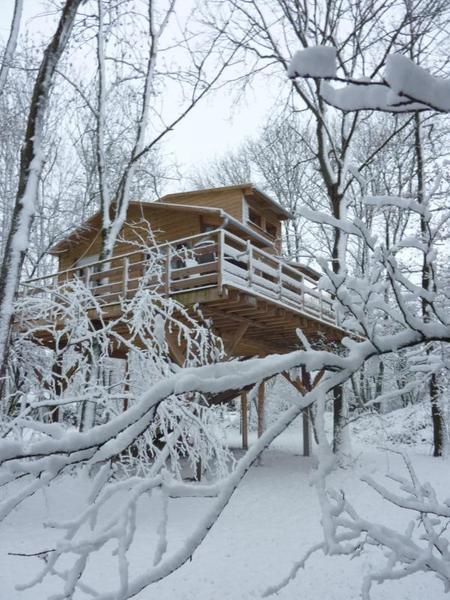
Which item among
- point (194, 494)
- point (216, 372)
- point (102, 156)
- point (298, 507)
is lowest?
point (298, 507)

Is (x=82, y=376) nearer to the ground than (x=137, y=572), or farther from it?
farther from it

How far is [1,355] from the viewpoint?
545cm

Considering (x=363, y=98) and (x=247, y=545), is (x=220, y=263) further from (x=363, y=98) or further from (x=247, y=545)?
(x=363, y=98)

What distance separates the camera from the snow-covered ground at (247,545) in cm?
530

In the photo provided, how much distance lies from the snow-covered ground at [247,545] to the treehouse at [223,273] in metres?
2.42

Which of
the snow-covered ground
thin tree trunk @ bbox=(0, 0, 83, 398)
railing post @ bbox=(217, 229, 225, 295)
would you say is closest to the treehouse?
railing post @ bbox=(217, 229, 225, 295)

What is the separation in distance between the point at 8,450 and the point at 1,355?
15.2 feet

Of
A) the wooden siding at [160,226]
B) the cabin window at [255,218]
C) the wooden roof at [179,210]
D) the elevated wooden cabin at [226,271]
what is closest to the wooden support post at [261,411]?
the elevated wooden cabin at [226,271]

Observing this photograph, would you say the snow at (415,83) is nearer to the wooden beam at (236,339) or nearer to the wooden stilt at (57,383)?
the wooden stilt at (57,383)

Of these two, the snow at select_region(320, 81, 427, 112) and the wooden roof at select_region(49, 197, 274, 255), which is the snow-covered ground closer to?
the snow at select_region(320, 81, 427, 112)

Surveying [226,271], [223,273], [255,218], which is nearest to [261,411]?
[226,271]

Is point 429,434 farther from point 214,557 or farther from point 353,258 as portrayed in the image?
point 214,557

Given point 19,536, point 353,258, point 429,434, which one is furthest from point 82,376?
point 353,258

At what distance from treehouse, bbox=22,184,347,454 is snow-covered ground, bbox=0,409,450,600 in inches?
95.1
